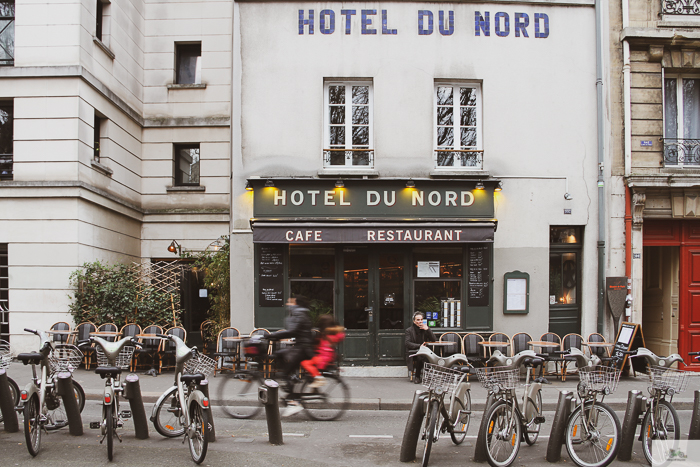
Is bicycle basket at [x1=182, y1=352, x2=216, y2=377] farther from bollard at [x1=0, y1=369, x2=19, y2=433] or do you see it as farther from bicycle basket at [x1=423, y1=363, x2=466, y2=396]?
bicycle basket at [x1=423, y1=363, x2=466, y2=396]

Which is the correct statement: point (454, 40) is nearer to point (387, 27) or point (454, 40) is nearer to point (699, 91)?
point (387, 27)

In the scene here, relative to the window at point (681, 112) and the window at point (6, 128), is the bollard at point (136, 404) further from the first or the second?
the window at point (681, 112)

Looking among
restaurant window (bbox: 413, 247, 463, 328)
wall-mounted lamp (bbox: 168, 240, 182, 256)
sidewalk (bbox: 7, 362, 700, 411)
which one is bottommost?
sidewalk (bbox: 7, 362, 700, 411)

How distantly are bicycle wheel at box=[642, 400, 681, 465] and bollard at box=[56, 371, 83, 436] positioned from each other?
635 centimetres

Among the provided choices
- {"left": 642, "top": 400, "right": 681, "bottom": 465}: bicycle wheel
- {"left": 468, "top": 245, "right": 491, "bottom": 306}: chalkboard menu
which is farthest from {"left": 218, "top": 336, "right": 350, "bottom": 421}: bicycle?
{"left": 468, "top": 245, "right": 491, "bottom": 306}: chalkboard menu

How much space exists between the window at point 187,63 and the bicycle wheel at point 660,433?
47.9 feet

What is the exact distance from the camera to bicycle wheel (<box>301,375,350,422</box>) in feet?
24.2

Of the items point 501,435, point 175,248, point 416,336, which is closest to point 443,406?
point 501,435

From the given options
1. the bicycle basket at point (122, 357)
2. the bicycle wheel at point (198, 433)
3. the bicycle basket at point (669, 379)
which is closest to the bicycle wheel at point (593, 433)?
the bicycle basket at point (669, 379)

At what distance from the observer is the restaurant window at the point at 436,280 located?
11570 mm

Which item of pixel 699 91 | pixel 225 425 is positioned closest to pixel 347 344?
pixel 225 425

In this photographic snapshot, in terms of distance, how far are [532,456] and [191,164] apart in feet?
43.0

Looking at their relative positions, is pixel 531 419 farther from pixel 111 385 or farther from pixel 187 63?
pixel 187 63

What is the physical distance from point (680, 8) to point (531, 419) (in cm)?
1043
